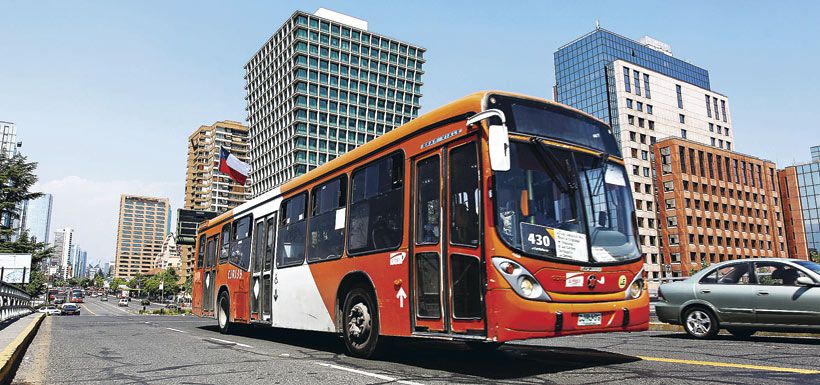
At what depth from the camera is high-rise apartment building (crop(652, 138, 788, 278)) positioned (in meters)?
89.3

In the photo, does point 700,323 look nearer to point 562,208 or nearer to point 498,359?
point 498,359

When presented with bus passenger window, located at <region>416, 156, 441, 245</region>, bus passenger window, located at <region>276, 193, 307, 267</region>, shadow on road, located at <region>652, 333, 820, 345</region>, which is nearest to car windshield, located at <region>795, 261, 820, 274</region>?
shadow on road, located at <region>652, 333, 820, 345</region>

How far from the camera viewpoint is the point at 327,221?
9.74 metres

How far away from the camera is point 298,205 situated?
36.2ft

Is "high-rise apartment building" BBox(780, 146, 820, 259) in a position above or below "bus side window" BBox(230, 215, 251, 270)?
above

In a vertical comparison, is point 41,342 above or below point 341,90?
below

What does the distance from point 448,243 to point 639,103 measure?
10210 cm

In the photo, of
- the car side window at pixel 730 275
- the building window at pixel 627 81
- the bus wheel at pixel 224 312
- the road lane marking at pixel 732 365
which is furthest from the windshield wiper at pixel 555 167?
the building window at pixel 627 81

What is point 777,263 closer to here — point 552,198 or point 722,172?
point 552,198

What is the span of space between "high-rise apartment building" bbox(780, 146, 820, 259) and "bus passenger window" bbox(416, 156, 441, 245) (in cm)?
12508

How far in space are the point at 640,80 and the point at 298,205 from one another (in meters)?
102

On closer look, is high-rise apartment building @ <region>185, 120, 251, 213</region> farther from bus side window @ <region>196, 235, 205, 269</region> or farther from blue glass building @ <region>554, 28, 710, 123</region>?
bus side window @ <region>196, 235, 205, 269</region>

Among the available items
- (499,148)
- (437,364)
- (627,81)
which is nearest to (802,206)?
(627,81)

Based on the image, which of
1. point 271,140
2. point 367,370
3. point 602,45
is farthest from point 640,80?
point 367,370
